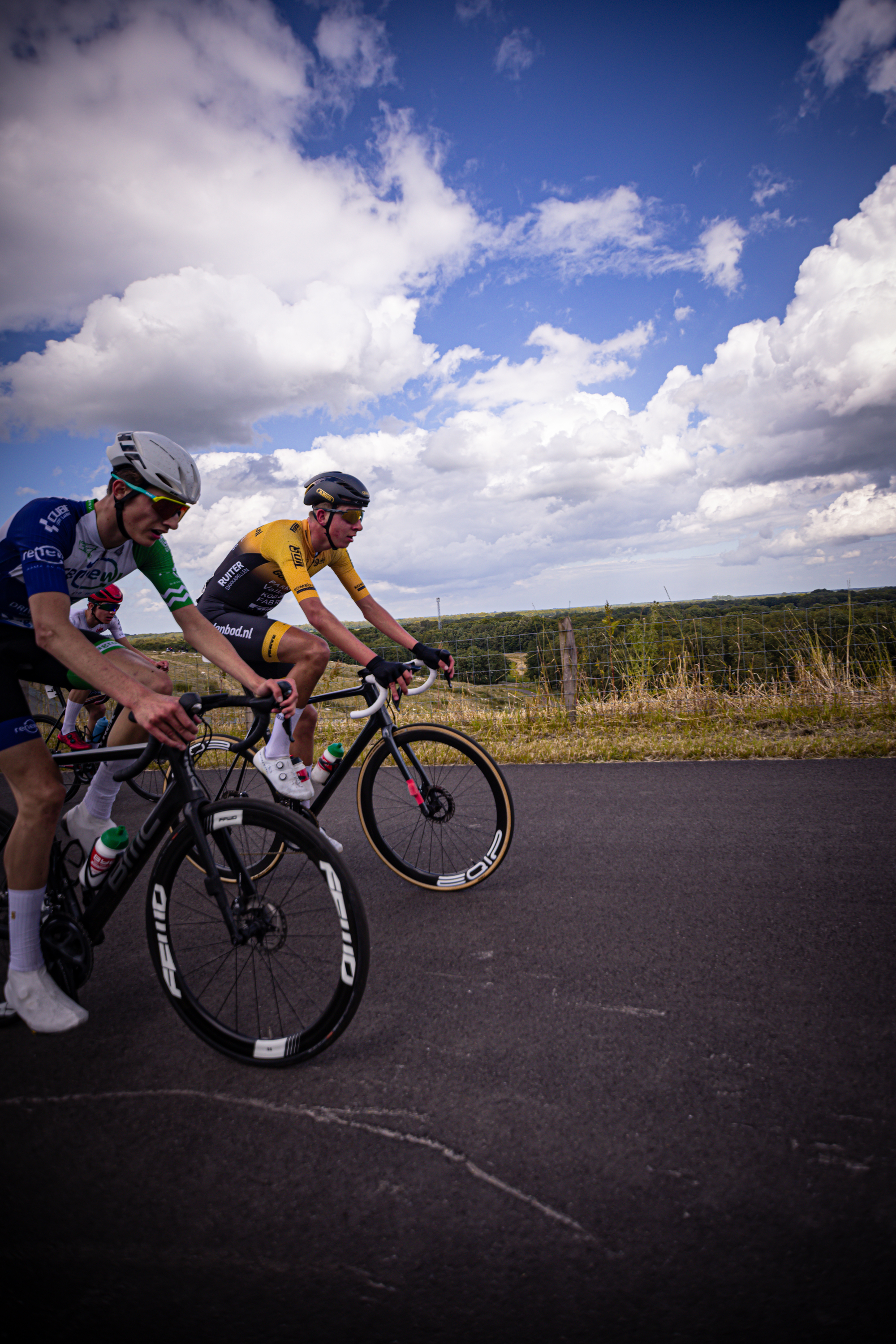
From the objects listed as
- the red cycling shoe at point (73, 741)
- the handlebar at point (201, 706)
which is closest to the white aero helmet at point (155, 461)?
the handlebar at point (201, 706)

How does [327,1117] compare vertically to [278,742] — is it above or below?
below

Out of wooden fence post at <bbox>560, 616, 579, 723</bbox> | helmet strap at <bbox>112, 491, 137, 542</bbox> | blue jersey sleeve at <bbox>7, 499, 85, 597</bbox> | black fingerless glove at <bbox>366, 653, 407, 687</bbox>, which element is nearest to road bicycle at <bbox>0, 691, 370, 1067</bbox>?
blue jersey sleeve at <bbox>7, 499, 85, 597</bbox>

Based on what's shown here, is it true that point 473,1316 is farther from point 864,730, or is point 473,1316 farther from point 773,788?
point 864,730

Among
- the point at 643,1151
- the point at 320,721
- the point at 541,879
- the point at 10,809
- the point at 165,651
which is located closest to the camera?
the point at 643,1151

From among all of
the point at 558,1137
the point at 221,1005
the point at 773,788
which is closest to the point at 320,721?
the point at 773,788

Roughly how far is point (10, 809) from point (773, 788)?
6.96m

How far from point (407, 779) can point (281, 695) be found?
1458mm

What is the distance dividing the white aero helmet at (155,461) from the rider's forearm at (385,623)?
1.84m

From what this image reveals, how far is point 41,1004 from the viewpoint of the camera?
2.45 m

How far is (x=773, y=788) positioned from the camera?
5496mm

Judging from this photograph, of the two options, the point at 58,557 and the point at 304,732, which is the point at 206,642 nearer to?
the point at 58,557

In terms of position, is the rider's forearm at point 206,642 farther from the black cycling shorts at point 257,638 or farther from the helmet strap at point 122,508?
the black cycling shorts at point 257,638

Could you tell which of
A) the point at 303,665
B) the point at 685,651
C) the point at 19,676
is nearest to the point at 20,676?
the point at 19,676

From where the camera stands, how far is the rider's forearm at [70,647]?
2.24 meters
